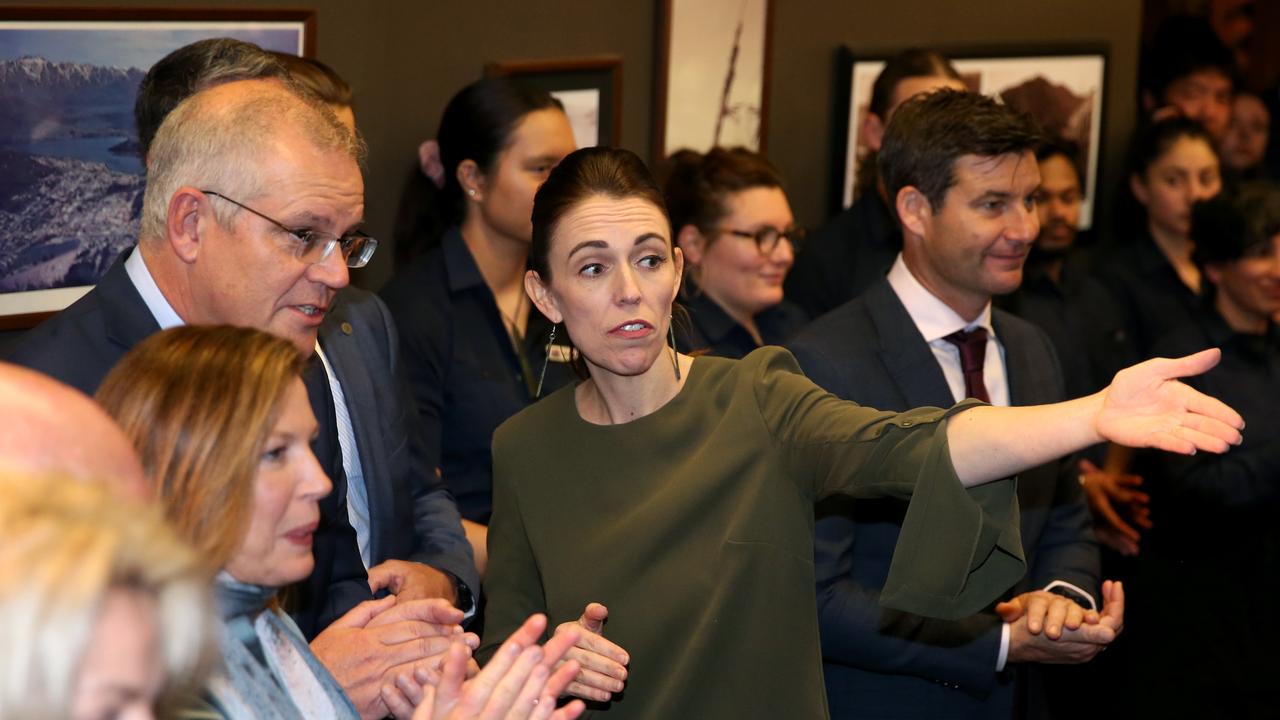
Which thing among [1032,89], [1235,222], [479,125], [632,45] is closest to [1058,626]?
[479,125]

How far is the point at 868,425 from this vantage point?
244 cm

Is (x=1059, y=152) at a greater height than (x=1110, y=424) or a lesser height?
greater

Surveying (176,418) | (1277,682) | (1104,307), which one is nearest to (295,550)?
(176,418)

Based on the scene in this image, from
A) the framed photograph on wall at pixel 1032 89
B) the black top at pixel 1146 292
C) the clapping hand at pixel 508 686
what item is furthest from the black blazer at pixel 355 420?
the black top at pixel 1146 292

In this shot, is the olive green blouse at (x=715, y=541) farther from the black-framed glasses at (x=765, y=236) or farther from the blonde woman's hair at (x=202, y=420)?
the black-framed glasses at (x=765, y=236)

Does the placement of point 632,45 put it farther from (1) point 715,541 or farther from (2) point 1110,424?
(2) point 1110,424

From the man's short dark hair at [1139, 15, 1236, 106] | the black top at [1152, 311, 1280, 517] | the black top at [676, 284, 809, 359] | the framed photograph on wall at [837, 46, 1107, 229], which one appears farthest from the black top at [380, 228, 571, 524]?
the man's short dark hair at [1139, 15, 1236, 106]

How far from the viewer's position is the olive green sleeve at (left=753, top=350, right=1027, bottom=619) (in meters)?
2.32

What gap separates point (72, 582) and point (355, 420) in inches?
65.8

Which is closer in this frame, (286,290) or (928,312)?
(286,290)

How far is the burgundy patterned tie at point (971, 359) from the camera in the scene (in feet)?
11.2

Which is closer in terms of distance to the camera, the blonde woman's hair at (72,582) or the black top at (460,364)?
the blonde woman's hair at (72,582)

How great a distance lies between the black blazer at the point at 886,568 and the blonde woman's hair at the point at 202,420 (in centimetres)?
154

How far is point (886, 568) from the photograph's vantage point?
3258mm
